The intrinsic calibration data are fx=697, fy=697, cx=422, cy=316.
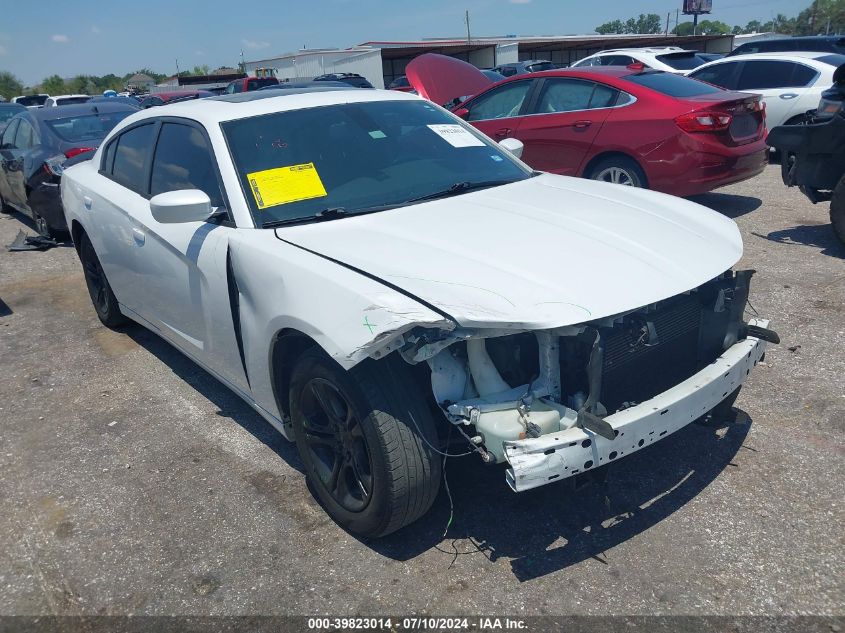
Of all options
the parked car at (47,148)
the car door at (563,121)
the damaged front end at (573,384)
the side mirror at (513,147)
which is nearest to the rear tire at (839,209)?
the car door at (563,121)

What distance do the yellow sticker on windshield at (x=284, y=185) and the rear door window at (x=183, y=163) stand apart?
0.23 meters

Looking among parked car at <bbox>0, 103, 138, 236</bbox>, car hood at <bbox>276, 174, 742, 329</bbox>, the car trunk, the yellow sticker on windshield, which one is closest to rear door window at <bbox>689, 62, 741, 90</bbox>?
the car trunk

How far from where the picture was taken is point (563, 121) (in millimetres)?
7457

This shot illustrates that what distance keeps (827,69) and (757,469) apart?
855 centimetres

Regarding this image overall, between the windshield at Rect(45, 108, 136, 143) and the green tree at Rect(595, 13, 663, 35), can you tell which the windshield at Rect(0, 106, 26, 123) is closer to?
the windshield at Rect(45, 108, 136, 143)

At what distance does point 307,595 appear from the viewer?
257cm

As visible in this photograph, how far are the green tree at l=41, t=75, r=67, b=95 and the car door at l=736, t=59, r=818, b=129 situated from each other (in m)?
72.9

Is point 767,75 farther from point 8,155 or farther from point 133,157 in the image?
point 8,155

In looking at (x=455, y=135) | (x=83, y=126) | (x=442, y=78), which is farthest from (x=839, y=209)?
(x=83, y=126)

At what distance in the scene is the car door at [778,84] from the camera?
9609 mm

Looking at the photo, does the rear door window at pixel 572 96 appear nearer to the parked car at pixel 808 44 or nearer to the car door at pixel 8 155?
the car door at pixel 8 155

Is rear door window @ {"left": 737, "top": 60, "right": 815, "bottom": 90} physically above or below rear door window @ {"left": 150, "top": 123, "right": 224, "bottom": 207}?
below

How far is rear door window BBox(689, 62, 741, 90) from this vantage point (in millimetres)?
10344

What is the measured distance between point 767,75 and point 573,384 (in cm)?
939
